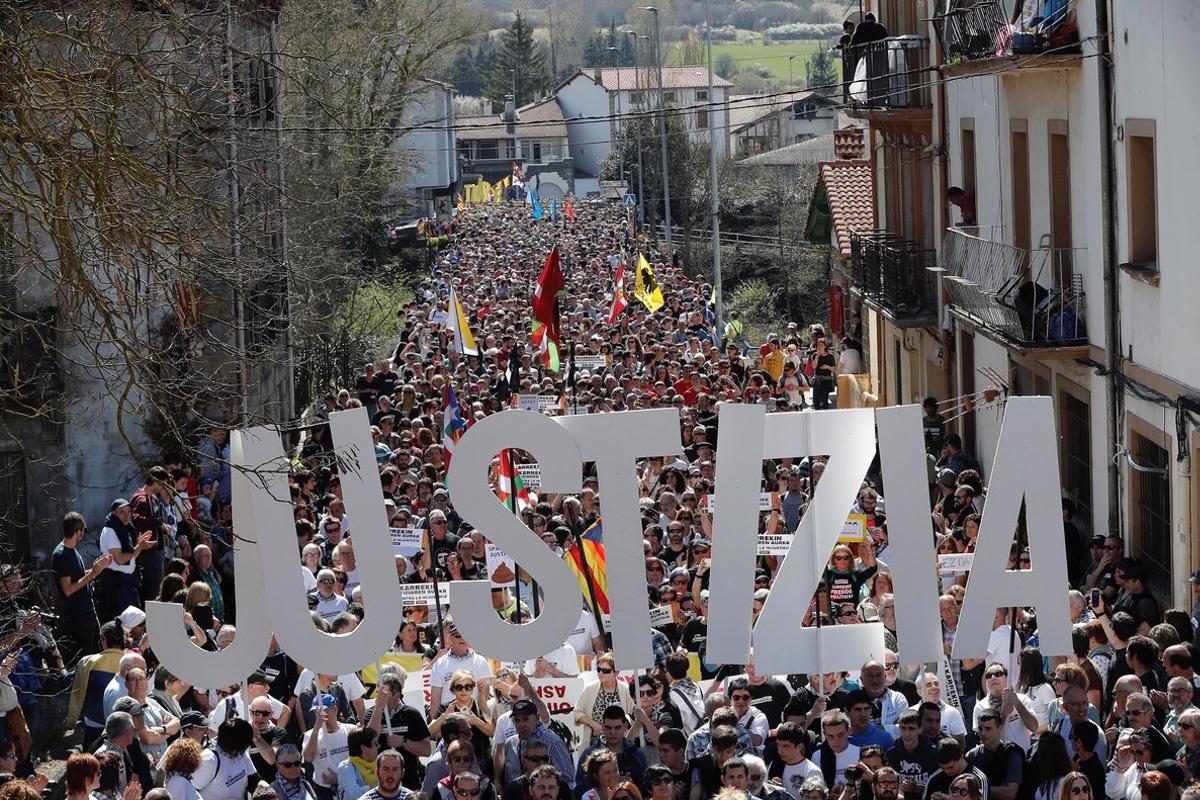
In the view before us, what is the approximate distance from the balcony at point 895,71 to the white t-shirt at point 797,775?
15.5 m

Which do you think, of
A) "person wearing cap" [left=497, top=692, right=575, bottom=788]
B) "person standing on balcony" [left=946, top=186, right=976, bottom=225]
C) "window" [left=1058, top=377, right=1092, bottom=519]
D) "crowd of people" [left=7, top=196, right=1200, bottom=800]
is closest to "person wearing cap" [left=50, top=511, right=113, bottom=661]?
"crowd of people" [left=7, top=196, right=1200, bottom=800]

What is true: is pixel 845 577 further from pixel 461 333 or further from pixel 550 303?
pixel 461 333

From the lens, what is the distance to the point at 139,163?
792 cm

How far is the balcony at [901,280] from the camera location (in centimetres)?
2492

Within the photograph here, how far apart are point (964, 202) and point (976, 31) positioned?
3.24 metres

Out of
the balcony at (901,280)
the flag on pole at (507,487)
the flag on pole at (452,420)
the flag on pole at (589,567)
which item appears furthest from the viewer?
the balcony at (901,280)

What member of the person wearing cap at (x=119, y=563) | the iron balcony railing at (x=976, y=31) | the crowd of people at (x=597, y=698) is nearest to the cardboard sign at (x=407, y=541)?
the crowd of people at (x=597, y=698)

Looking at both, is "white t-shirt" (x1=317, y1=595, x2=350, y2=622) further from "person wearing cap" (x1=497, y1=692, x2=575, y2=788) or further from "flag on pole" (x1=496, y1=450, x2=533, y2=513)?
"person wearing cap" (x1=497, y1=692, x2=575, y2=788)

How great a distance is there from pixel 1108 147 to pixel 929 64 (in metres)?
8.73

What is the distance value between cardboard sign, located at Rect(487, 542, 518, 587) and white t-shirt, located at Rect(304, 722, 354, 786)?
2.51 m

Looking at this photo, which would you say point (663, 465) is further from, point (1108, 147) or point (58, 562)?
point (58, 562)

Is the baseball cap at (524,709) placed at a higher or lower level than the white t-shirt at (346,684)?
higher


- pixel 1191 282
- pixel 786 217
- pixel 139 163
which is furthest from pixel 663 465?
pixel 786 217

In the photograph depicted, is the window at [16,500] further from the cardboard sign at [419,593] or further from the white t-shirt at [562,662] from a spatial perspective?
the white t-shirt at [562,662]
